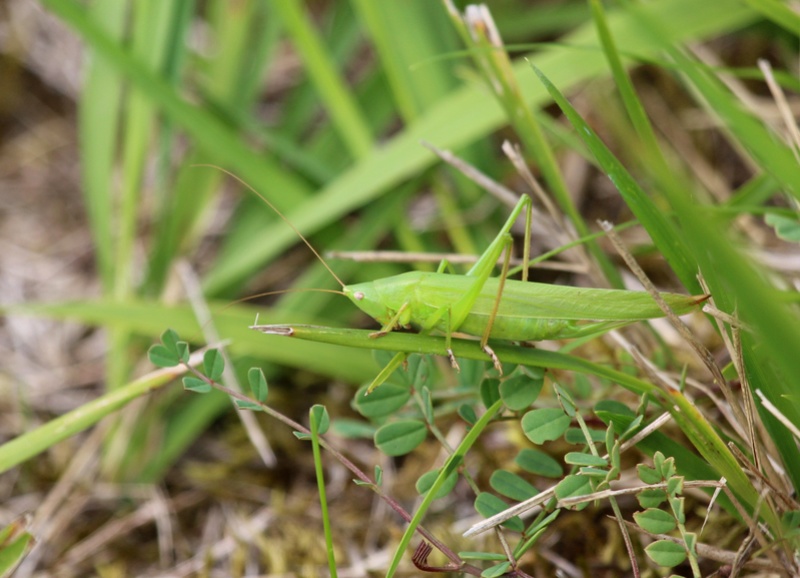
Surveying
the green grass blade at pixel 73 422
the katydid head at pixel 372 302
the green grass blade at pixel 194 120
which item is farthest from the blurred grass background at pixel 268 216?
the katydid head at pixel 372 302

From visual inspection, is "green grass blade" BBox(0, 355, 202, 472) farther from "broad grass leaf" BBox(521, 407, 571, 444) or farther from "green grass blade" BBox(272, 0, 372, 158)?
"green grass blade" BBox(272, 0, 372, 158)

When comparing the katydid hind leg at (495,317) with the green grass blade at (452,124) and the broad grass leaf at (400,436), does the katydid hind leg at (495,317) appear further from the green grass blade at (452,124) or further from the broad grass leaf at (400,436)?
the green grass blade at (452,124)

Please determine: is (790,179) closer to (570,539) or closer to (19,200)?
(570,539)

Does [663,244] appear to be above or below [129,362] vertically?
above

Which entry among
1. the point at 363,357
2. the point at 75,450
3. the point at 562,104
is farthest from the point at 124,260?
the point at 562,104

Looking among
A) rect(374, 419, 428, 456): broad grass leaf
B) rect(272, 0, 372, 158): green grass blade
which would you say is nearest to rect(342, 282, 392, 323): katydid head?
rect(374, 419, 428, 456): broad grass leaf

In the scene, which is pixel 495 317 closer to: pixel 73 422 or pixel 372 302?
pixel 372 302

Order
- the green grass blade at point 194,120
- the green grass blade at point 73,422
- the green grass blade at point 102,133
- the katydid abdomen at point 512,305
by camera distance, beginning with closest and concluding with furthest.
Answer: the katydid abdomen at point 512,305
the green grass blade at point 73,422
the green grass blade at point 194,120
the green grass blade at point 102,133

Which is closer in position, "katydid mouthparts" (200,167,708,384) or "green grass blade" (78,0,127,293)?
"katydid mouthparts" (200,167,708,384)
